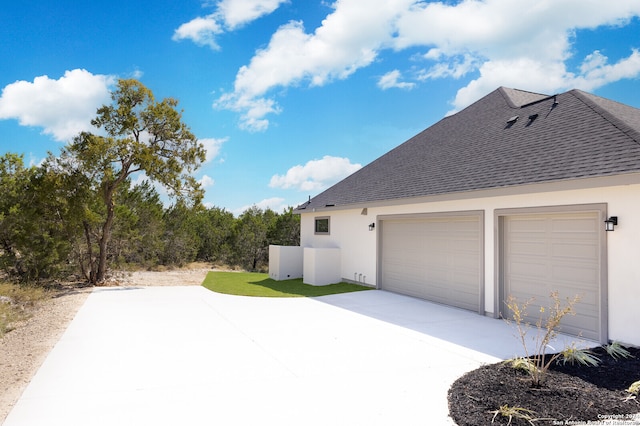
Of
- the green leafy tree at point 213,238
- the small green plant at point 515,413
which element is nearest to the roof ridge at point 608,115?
the small green plant at point 515,413

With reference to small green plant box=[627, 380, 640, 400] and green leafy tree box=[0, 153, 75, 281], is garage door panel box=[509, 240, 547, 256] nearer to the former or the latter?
small green plant box=[627, 380, 640, 400]

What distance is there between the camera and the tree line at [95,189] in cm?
1274

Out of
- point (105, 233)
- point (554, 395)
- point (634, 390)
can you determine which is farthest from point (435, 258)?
point (105, 233)

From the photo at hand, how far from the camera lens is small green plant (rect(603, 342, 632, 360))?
221 inches

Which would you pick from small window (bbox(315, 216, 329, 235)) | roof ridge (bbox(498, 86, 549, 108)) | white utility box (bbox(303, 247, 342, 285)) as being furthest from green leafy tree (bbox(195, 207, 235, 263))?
roof ridge (bbox(498, 86, 549, 108))

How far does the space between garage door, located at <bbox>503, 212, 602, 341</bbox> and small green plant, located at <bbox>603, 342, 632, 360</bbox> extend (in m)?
0.53

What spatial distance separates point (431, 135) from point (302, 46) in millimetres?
5727

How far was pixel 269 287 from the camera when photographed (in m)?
13.3

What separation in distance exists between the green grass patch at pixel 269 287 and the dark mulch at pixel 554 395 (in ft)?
24.3

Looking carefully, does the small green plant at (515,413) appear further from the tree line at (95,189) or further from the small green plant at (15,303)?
the tree line at (95,189)

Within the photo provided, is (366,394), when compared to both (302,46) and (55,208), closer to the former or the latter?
(302,46)

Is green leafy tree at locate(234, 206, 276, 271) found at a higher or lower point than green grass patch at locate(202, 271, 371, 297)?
higher

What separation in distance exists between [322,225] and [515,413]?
12.6 metres

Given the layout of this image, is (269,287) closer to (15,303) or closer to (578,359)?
(15,303)
